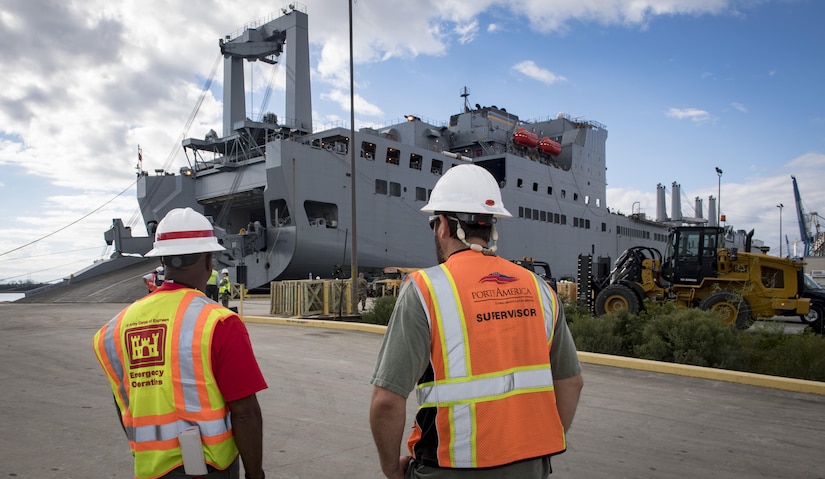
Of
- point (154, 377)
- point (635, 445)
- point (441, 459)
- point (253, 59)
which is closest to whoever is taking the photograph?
point (441, 459)

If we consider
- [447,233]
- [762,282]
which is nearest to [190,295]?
[447,233]

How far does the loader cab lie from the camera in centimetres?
1309

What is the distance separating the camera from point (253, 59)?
3045 centimetres


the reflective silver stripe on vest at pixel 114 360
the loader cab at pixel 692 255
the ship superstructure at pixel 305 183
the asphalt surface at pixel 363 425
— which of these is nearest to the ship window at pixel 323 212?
the ship superstructure at pixel 305 183

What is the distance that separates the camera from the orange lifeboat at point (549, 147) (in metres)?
39.3

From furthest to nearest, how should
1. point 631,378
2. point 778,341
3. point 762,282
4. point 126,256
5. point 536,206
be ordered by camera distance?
point 536,206
point 126,256
point 762,282
point 778,341
point 631,378

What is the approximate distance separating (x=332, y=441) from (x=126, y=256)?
26269 millimetres

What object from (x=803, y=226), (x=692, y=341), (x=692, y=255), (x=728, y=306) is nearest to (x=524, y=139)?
(x=692, y=255)

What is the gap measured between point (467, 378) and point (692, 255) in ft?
43.0

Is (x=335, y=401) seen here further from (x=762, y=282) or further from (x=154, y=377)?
(x=762, y=282)

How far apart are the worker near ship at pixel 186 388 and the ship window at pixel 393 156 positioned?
89.9 ft

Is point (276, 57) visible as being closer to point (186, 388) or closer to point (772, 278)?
point (772, 278)

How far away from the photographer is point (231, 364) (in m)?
2.12

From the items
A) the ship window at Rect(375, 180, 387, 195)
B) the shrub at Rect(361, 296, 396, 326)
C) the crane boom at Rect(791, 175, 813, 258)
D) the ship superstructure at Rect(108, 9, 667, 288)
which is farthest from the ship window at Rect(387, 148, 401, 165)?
the crane boom at Rect(791, 175, 813, 258)
